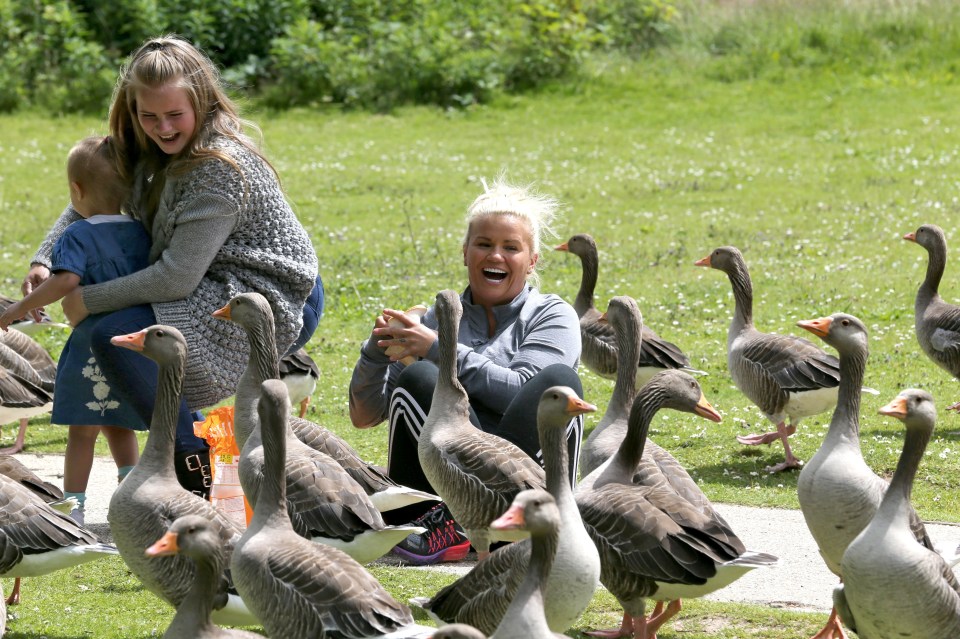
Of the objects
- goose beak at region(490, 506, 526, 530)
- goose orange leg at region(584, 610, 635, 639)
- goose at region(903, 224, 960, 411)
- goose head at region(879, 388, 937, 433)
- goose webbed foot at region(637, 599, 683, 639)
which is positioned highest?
goose beak at region(490, 506, 526, 530)

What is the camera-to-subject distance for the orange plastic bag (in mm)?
5973

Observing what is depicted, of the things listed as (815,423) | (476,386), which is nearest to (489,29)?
(815,423)

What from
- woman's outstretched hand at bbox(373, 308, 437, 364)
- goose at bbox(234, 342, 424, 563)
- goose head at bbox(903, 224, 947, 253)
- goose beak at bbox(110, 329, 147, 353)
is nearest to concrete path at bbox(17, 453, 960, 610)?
goose at bbox(234, 342, 424, 563)

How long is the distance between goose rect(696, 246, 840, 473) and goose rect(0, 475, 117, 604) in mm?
4172

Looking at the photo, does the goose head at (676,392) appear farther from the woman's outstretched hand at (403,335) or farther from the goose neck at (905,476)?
the woman's outstretched hand at (403,335)

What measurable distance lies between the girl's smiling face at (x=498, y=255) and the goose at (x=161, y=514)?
1.66 metres

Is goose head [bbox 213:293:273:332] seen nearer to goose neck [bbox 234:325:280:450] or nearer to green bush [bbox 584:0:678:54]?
goose neck [bbox 234:325:280:450]

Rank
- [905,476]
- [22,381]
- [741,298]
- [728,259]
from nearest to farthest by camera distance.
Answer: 1. [905,476]
2. [22,381]
3. [741,298]
4. [728,259]

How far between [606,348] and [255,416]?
3.92 meters

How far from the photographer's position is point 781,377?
7805mm

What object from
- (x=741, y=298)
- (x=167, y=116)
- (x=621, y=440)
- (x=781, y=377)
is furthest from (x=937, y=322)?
(x=167, y=116)

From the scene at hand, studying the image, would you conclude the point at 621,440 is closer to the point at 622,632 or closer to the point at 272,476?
the point at 622,632

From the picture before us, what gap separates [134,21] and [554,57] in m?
7.55

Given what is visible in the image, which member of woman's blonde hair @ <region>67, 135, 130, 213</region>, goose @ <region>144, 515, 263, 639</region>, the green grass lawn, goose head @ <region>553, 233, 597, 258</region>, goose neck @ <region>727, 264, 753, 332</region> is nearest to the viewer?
goose @ <region>144, 515, 263, 639</region>
